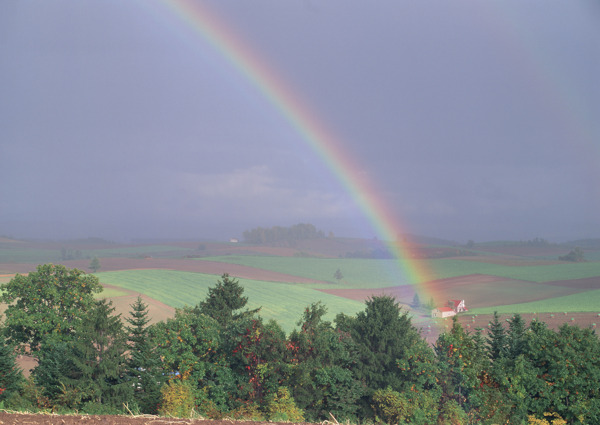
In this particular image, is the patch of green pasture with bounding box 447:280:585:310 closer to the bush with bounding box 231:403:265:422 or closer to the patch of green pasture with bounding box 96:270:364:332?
the patch of green pasture with bounding box 96:270:364:332

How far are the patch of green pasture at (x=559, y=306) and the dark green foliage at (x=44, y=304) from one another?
9448 cm

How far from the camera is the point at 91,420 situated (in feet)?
43.9

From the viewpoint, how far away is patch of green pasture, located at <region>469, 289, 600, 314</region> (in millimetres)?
108125

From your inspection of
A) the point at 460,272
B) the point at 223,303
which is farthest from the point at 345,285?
the point at 223,303

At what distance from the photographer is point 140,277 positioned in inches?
5561

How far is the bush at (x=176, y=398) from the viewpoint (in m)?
29.6

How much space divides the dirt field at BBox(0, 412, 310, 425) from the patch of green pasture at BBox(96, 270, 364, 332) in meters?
91.0

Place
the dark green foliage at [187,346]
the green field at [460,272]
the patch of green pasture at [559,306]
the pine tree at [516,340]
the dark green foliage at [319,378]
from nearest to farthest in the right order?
the dark green foliage at [319,378]
the dark green foliage at [187,346]
the pine tree at [516,340]
the patch of green pasture at [559,306]
the green field at [460,272]

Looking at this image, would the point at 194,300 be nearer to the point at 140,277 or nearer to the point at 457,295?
the point at 140,277

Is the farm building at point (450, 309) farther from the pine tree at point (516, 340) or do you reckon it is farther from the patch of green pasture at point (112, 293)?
the pine tree at point (516, 340)

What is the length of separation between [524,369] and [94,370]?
2548 cm

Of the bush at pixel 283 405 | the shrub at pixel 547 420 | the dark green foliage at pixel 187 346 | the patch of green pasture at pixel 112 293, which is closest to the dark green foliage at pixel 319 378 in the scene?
the bush at pixel 283 405

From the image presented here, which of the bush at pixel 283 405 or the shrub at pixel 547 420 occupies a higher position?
the shrub at pixel 547 420

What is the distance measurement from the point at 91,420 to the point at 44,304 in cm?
3902
